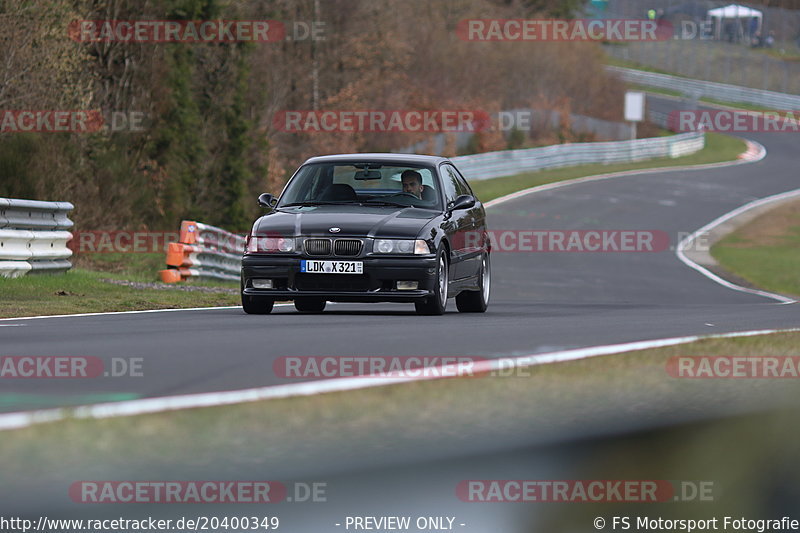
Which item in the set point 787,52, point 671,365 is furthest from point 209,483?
point 787,52

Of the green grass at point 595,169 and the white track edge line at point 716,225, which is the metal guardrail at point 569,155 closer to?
the green grass at point 595,169

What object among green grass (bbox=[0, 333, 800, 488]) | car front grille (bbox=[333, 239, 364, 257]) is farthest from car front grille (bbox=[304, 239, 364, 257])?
green grass (bbox=[0, 333, 800, 488])

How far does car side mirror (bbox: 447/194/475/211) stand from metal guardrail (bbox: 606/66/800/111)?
71561mm

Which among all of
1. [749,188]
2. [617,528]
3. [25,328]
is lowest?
[749,188]

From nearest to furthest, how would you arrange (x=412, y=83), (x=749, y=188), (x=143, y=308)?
(x=143, y=308) < (x=749, y=188) < (x=412, y=83)

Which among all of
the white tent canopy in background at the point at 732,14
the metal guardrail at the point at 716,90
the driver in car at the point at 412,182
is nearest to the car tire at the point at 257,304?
the driver in car at the point at 412,182

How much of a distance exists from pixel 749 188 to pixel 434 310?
3793cm

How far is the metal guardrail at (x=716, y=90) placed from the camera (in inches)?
3430

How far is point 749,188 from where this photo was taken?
158 feet

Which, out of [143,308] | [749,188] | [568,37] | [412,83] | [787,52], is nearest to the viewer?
[143,308]

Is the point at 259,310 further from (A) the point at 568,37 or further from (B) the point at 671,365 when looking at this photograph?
(A) the point at 568,37

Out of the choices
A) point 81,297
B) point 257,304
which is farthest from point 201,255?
point 257,304

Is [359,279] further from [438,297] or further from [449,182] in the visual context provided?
[449,182]

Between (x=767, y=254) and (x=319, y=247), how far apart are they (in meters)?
Answer: 20.4
